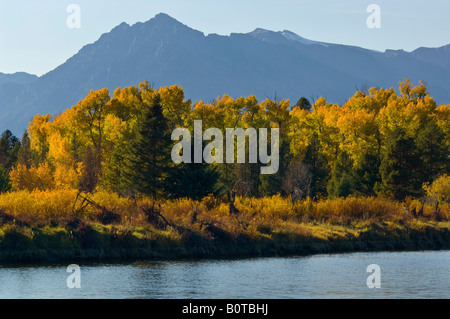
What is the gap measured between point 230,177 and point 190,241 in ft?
102

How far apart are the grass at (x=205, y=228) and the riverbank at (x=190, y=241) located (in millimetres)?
61

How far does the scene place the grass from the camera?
125ft

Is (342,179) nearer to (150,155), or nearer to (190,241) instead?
(150,155)

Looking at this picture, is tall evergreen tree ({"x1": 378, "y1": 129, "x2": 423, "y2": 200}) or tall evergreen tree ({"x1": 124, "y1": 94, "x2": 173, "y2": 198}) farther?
tall evergreen tree ({"x1": 378, "y1": 129, "x2": 423, "y2": 200})

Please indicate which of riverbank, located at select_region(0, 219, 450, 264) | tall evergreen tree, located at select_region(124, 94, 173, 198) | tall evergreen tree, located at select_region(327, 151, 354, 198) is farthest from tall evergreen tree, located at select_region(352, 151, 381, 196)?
tall evergreen tree, located at select_region(124, 94, 173, 198)

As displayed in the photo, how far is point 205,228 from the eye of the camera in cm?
4228

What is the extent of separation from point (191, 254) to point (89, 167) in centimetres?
3519

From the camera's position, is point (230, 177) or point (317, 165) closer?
point (230, 177)

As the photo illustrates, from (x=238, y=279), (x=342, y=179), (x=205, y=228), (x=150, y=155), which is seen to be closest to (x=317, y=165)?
(x=342, y=179)

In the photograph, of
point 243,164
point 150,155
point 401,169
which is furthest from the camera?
point 243,164

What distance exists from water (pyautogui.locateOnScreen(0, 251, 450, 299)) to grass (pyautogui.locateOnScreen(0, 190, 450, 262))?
2.71 meters

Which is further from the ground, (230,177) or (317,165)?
(317,165)

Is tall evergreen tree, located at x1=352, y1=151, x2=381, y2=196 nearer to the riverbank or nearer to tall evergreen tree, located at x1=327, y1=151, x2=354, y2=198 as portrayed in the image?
tall evergreen tree, located at x1=327, y1=151, x2=354, y2=198
